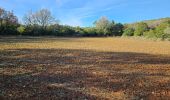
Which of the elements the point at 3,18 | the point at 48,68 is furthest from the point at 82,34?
the point at 48,68

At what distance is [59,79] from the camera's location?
9.38 m

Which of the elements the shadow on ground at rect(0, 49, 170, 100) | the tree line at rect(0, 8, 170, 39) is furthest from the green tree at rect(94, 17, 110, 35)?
the shadow on ground at rect(0, 49, 170, 100)

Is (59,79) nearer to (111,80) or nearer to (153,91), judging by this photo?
(111,80)

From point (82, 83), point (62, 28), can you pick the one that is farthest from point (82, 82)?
point (62, 28)

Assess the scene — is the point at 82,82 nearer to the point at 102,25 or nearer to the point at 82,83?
the point at 82,83

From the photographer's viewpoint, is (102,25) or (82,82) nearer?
(82,82)

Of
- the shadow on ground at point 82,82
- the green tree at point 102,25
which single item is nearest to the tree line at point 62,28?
the green tree at point 102,25

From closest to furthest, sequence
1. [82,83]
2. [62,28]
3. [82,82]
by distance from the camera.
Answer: [82,83], [82,82], [62,28]

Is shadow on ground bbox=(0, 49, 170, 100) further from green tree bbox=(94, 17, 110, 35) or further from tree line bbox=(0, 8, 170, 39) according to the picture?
green tree bbox=(94, 17, 110, 35)


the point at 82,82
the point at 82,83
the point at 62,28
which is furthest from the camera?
the point at 62,28

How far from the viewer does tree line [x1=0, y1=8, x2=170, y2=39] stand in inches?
2239

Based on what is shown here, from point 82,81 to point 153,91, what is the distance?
93.9 inches

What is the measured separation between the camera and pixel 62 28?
244ft

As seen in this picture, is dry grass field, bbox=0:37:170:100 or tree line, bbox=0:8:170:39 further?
tree line, bbox=0:8:170:39
